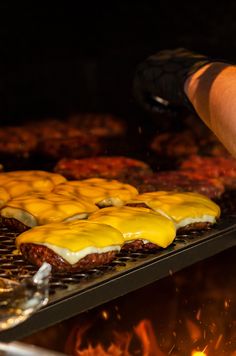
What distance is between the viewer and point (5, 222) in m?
2.56

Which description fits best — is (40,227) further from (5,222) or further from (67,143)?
(67,143)

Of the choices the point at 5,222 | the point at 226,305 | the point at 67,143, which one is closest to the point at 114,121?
the point at 67,143

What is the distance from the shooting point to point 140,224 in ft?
7.74

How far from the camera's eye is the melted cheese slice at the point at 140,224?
2.32m

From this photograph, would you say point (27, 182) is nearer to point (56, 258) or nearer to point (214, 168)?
point (56, 258)

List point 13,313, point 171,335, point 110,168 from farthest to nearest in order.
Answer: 1. point 110,168
2. point 171,335
3. point 13,313

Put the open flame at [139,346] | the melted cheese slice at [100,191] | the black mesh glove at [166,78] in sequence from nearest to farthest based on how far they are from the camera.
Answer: the open flame at [139,346], the melted cheese slice at [100,191], the black mesh glove at [166,78]

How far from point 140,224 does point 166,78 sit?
3.11 feet

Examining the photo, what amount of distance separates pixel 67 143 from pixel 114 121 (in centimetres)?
38

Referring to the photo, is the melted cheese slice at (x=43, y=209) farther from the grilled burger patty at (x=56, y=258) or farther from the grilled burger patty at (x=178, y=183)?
the grilled burger patty at (x=178, y=183)

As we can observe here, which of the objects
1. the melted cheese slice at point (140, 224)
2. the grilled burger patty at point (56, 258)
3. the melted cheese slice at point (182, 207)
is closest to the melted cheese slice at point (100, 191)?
the melted cheese slice at point (182, 207)

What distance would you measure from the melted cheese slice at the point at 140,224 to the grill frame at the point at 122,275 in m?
0.05

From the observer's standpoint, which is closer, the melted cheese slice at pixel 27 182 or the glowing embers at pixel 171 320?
the glowing embers at pixel 171 320

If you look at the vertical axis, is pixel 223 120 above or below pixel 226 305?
above
